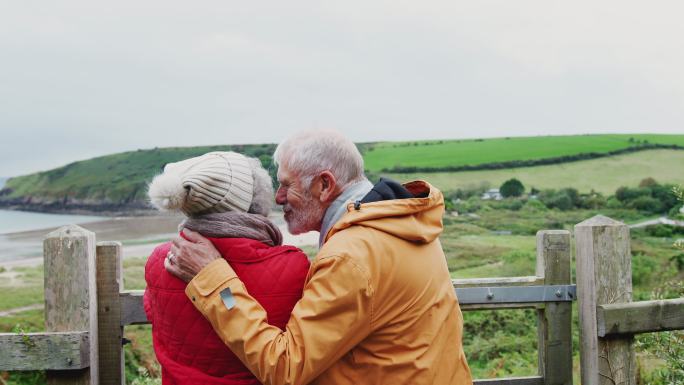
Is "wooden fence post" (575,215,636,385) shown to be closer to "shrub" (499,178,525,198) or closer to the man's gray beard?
the man's gray beard

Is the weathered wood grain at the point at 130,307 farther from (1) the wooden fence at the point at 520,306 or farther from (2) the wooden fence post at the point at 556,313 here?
(2) the wooden fence post at the point at 556,313

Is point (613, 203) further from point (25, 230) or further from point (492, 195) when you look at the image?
point (25, 230)

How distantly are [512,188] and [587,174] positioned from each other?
5.64 metres

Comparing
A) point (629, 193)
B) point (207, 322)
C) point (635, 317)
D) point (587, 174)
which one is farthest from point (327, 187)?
point (587, 174)

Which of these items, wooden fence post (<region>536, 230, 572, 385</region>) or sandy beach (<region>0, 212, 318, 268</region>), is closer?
wooden fence post (<region>536, 230, 572, 385</region>)

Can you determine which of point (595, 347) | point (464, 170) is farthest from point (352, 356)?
point (464, 170)

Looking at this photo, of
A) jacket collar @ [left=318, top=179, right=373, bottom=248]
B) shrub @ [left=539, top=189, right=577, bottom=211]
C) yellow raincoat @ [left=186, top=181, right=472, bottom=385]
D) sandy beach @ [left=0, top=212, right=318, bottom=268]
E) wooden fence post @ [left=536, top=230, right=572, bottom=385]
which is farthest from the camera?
shrub @ [left=539, top=189, right=577, bottom=211]

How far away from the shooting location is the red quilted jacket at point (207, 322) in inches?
87.7

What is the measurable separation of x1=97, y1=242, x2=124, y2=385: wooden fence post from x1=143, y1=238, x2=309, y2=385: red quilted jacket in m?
1.07

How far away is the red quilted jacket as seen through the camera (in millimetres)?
2227

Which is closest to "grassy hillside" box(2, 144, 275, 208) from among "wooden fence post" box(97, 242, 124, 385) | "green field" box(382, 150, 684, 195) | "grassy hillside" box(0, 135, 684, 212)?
"grassy hillside" box(0, 135, 684, 212)

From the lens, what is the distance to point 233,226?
2.23 meters

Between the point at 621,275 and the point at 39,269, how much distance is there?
1736cm

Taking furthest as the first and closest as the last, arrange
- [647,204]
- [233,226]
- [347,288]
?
[647,204], [233,226], [347,288]
